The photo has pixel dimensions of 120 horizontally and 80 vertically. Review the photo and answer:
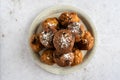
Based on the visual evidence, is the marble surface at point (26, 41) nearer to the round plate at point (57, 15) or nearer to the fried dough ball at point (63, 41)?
the round plate at point (57, 15)

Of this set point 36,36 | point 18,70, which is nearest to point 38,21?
point 36,36

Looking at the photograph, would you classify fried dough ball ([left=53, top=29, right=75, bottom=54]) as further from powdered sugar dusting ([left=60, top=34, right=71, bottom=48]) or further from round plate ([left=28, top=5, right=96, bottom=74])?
round plate ([left=28, top=5, right=96, bottom=74])

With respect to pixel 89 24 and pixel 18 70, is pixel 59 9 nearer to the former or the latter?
pixel 89 24

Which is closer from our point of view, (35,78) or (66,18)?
(66,18)

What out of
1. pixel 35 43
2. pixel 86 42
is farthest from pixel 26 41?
pixel 86 42

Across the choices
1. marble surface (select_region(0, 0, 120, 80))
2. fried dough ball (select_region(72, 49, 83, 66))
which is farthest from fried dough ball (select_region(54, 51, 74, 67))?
marble surface (select_region(0, 0, 120, 80))

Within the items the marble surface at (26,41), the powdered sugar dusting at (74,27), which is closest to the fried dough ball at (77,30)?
the powdered sugar dusting at (74,27)

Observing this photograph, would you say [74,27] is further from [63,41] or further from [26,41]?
[26,41]
